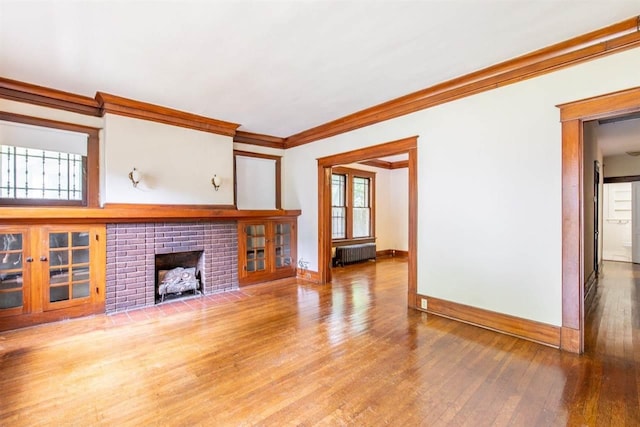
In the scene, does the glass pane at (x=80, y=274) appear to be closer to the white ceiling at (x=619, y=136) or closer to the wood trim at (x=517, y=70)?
the wood trim at (x=517, y=70)

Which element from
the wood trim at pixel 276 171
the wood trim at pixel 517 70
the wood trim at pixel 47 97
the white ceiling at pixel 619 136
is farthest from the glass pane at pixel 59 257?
the white ceiling at pixel 619 136

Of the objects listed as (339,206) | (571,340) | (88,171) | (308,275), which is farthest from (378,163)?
(88,171)

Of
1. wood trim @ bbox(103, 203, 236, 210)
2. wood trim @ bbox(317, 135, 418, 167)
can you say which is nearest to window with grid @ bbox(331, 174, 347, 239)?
wood trim @ bbox(317, 135, 418, 167)

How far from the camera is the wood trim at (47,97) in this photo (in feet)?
11.2

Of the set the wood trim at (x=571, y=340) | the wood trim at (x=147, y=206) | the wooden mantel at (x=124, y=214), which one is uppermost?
the wood trim at (x=147, y=206)

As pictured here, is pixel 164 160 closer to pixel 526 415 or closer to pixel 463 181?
pixel 463 181

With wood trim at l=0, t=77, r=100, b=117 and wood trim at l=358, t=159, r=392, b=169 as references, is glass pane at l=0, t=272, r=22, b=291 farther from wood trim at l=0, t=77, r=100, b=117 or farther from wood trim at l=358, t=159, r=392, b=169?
wood trim at l=358, t=159, r=392, b=169

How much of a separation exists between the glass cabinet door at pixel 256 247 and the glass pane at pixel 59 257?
242 centimetres

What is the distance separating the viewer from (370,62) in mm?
2979

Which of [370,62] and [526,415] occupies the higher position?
[370,62]

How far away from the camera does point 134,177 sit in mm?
4082

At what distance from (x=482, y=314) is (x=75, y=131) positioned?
554cm

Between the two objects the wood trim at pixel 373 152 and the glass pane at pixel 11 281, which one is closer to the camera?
the glass pane at pixel 11 281

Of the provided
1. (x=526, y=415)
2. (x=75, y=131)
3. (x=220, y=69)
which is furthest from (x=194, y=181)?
(x=526, y=415)
